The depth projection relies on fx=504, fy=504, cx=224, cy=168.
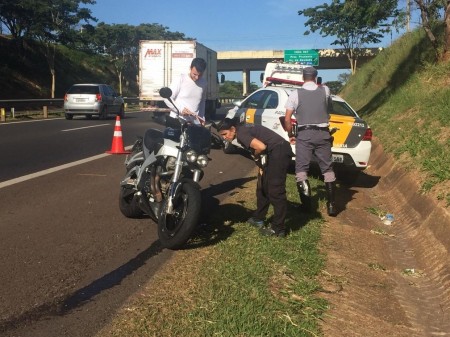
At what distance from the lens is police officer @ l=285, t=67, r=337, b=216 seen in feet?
21.4

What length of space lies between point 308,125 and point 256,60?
59642 millimetres

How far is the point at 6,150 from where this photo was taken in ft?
36.7

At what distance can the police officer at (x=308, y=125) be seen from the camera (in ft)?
21.4

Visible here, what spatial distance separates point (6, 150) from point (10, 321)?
28.5 feet

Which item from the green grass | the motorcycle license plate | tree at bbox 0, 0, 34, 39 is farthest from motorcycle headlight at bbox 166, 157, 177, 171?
tree at bbox 0, 0, 34, 39

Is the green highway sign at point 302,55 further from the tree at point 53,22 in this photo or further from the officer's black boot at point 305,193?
the officer's black boot at point 305,193

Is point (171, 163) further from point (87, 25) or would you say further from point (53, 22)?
point (87, 25)

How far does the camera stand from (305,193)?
6.51m

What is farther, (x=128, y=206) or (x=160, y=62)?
(x=160, y=62)

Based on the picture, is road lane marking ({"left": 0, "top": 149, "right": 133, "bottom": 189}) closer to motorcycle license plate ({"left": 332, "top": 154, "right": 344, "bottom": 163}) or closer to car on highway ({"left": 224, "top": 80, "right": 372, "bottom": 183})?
car on highway ({"left": 224, "top": 80, "right": 372, "bottom": 183})

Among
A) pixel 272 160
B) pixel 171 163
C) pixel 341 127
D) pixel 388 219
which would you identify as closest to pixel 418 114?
pixel 341 127

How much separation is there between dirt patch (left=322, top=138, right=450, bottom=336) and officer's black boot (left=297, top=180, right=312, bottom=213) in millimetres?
391

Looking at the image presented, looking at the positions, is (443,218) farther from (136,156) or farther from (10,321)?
(10,321)

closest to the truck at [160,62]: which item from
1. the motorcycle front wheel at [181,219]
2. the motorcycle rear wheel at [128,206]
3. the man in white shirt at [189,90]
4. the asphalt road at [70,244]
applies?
the asphalt road at [70,244]
